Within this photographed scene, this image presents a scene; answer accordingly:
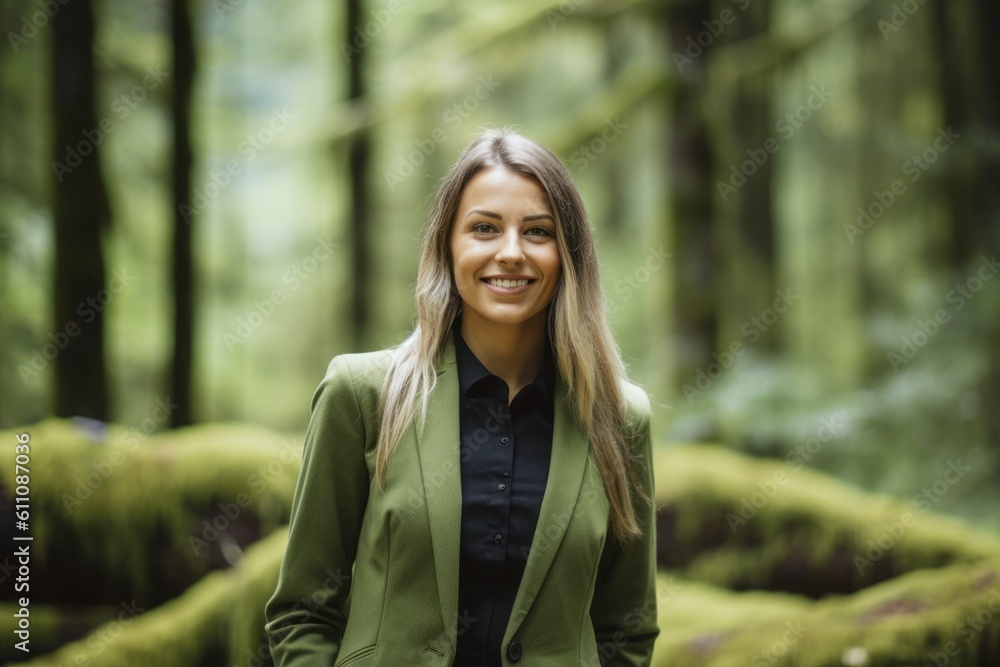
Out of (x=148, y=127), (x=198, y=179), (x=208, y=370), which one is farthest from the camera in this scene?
(x=208, y=370)

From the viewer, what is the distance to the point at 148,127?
9438 mm

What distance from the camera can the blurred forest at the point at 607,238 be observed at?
418 centimetres

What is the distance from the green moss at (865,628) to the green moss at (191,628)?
1.96m

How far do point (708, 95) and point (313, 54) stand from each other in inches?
250

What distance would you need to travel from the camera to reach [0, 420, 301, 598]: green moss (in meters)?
3.96

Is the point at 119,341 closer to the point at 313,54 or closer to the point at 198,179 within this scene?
the point at 198,179

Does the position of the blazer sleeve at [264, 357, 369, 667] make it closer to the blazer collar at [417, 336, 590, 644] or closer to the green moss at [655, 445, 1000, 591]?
the blazer collar at [417, 336, 590, 644]

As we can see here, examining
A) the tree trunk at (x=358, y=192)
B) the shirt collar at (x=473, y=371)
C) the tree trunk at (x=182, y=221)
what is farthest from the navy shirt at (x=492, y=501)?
the tree trunk at (x=358, y=192)

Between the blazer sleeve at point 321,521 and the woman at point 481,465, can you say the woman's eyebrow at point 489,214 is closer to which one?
the woman at point 481,465

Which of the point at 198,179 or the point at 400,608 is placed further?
the point at 198,179

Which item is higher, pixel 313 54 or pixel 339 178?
pixel 313 54

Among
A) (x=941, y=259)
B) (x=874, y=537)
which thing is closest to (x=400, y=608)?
(x=874, y=537)

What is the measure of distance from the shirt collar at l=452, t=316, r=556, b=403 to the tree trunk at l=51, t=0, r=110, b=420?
4.22 m

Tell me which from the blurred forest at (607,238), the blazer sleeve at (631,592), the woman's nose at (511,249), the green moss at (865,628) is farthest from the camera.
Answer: the blurred forest at (607,238)
